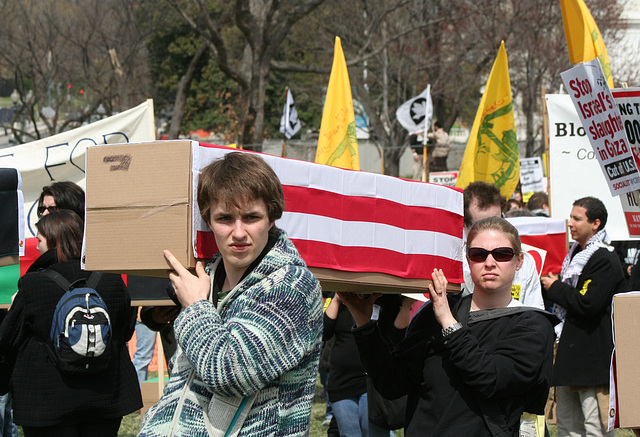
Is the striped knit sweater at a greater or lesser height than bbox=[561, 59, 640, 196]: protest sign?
lesser

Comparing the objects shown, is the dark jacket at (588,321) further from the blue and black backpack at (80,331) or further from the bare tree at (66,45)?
the bare tree at (66,45)

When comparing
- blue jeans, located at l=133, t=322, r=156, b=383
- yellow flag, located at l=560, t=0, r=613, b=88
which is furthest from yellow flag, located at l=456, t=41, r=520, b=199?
blue jeans, located at l=133, t=322, r=156, b=383

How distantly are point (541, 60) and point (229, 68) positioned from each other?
1093 centimetres

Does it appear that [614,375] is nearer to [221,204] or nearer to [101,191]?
[221,204]

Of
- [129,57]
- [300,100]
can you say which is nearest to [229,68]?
[129,57]

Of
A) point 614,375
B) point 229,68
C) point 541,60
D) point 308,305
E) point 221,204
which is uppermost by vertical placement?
point 541,60

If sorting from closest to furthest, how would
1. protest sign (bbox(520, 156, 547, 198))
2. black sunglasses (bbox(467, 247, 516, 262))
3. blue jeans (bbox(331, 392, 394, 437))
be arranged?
black sunglasses (bbox(467, 247, 516, 262)) < blue jeans (bbox(331, 392, 394, 437)) < protest sign (bbox(520, 156, 547, 198))

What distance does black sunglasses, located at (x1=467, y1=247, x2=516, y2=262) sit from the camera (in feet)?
12.0

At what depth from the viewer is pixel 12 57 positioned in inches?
1129

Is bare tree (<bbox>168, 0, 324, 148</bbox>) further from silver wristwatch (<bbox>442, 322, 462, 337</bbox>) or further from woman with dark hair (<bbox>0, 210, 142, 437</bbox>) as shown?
silver wristwatch (<bbox>442, 322, 462, 337</bbox>)

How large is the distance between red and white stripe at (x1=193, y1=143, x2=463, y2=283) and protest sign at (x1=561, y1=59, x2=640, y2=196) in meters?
1.49

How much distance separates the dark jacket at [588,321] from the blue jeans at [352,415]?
1747 mm

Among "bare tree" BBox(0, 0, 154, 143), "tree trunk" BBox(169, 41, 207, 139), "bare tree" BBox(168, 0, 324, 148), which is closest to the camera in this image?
"bare tree" BBox(168, 0, 324, 148)

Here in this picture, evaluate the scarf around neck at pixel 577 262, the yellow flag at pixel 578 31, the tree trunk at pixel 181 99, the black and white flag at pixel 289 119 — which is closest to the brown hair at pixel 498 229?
the scarf around neck at pixel 577 262
